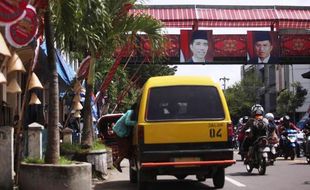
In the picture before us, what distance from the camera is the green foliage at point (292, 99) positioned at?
60406mm

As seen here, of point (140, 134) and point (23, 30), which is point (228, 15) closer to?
point (140, 134)

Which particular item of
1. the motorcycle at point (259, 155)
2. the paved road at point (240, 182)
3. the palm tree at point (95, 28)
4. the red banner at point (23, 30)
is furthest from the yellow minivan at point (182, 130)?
the motorcycle at point (259, 155)

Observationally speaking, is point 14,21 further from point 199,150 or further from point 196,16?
point 196,16

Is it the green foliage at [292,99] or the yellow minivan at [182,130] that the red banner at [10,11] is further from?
the green foliage at [292,99]

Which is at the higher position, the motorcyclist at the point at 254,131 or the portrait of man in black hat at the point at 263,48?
the portrait of man in black hat at the point at 263,48

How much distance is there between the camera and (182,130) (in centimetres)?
1132

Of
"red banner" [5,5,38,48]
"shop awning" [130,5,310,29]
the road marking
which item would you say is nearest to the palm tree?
"red banner" [5,5,38,48]

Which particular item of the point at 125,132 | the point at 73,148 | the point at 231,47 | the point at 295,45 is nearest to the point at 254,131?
the point at 125,132

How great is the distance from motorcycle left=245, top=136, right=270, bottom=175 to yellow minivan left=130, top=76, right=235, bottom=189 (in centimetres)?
387

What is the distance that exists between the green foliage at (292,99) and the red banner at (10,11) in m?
53.9

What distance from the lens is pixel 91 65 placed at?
53.3ft

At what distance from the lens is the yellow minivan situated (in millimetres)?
11242

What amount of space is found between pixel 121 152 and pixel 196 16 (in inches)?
877

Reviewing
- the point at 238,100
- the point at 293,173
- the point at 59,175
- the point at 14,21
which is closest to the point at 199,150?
the point at 59,175
